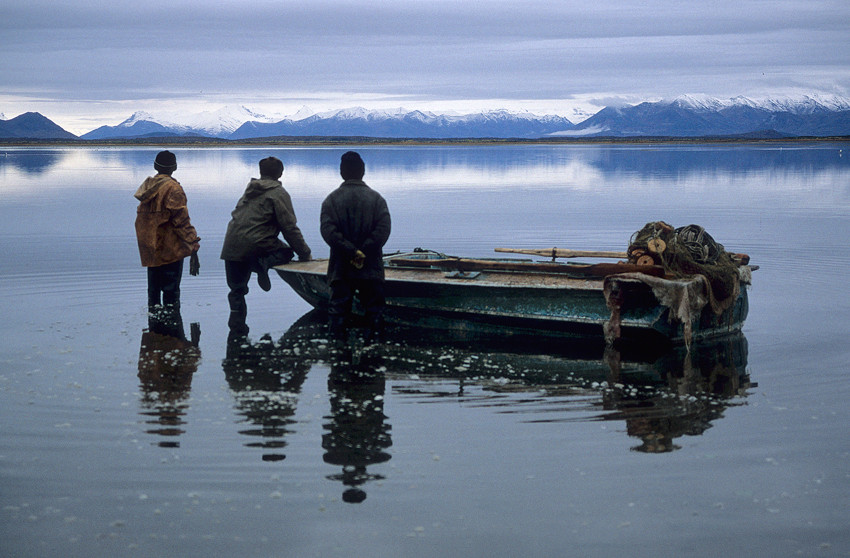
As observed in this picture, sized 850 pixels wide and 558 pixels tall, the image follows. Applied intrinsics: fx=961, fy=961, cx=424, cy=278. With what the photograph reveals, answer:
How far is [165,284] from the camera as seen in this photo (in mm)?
13305

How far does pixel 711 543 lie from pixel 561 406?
121 inches

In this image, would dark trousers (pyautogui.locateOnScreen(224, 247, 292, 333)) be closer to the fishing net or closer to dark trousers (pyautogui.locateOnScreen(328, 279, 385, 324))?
dark trousers (pyautogui.locateOnScreen(328, 279, 385, 324))

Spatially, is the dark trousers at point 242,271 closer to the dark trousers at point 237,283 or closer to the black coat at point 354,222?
the dark trousers at point 237,283

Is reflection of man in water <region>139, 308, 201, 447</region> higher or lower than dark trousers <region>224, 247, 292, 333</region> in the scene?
lower

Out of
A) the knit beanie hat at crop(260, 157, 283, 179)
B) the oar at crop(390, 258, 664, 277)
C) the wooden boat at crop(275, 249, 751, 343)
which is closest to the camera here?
the wooden boat at crop(275, 249, 751, 343)

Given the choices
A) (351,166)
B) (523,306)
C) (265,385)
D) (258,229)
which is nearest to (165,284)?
(258,229)

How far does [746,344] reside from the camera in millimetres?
11438

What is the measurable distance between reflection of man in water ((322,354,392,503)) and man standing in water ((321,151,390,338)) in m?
1.59

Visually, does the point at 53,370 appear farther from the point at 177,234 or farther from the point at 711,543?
the point at 711,543

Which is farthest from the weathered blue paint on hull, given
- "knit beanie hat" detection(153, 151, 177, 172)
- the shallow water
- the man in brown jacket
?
"knit beanie hat" detection(153, 151, 177, 172)

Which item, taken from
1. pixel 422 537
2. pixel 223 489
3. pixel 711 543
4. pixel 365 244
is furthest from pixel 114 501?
pixel 365 244

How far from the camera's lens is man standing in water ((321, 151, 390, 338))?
11.1 m

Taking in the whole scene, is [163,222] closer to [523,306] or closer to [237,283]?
[237,283]

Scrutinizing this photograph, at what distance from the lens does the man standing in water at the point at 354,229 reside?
11.1 metres
